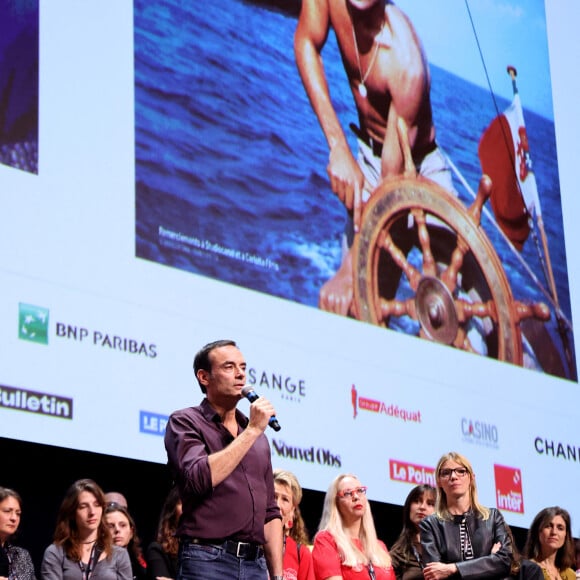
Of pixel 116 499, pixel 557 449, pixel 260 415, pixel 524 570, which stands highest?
pixel 557 449

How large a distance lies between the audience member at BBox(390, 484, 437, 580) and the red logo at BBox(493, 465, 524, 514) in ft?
4.19

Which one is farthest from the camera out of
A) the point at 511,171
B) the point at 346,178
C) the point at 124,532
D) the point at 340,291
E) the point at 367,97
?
the point at 511,171

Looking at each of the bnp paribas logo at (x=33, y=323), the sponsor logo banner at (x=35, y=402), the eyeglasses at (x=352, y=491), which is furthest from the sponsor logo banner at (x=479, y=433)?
the bnp paribas logo at (x=33, y=323)

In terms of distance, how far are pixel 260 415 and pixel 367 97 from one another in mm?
3482

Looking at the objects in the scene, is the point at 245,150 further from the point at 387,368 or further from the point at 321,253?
the point at 387,368

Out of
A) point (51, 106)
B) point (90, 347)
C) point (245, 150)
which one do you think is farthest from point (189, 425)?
point (245, 150)

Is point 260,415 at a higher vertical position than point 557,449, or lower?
lower

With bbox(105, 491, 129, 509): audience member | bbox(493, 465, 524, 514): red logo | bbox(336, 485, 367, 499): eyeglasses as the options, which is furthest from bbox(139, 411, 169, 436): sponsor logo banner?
bbox(493, 465, 524, 514): red logo

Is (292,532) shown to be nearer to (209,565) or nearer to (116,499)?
(116,499)

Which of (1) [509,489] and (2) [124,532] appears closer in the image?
(2) [124,532]

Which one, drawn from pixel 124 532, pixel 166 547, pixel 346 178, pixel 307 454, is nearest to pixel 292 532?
pixel 166 547

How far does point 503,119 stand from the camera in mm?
6891

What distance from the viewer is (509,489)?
20.4 feet

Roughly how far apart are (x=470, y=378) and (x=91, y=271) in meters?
2.30
